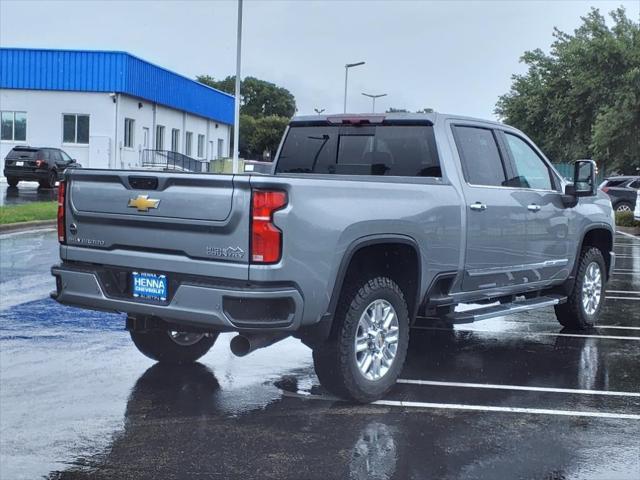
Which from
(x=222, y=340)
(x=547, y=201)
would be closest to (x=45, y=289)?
(x=222, y=340)

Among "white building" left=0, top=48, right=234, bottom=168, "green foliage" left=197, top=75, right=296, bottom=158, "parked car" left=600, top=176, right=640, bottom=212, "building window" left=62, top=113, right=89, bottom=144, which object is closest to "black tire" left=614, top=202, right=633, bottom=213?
"parked car" left=600, top=176, right=640, bottom=212

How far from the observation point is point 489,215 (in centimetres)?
704

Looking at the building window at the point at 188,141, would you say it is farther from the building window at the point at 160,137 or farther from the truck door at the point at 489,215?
the truck door at the point at 489,215

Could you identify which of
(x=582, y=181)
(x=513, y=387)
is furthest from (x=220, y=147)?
(x=513, y=387)

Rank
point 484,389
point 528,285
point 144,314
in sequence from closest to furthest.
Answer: point 144,314 → point 484,389 → point 528,285

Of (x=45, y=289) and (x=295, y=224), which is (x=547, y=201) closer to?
(x=295, y=224)

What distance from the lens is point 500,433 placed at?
17.7 feet

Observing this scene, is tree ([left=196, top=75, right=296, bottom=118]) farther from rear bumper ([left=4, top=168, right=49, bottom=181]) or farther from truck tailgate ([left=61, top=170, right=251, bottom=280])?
truck tailgate ([left=61, top=170, right=251, bottom=280])

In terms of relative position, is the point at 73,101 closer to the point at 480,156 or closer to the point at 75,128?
the point at 75,128

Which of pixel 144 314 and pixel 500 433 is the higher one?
pixel 144 314

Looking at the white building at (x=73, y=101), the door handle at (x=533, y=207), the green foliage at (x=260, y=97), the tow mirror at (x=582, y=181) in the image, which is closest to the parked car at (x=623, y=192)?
the white building at (x=73, y=101)

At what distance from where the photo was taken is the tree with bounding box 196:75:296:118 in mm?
118062

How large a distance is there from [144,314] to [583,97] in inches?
1171

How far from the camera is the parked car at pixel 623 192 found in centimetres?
3072
